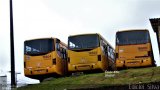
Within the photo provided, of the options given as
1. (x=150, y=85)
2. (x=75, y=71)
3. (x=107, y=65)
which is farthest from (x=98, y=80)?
(x=150, y=85)

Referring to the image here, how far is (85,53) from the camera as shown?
31.2 meters

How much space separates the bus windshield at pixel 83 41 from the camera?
3130cm

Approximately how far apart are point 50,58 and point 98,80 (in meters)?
5.76

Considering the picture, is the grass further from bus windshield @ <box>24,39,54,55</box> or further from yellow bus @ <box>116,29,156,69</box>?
yellow bus @ <box>116,29,156,69</box>

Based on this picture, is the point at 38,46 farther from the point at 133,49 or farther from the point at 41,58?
the point at 133,49

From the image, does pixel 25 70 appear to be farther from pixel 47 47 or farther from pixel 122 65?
pixel 122 65

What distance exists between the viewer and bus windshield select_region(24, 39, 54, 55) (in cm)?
3133

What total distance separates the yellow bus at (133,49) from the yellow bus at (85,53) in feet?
3.90

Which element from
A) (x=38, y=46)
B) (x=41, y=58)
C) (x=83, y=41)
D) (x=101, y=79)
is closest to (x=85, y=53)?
(x=83, y=41)

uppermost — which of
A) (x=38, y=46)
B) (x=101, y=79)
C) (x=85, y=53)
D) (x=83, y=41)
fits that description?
(x=83, y=41)

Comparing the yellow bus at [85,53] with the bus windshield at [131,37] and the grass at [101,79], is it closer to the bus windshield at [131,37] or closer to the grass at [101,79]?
the bus windshield at [131,37]

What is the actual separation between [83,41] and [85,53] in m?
0.85

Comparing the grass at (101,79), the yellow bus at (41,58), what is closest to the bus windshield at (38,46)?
the yellow bus at (41,58)

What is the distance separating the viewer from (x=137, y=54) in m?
31.3
